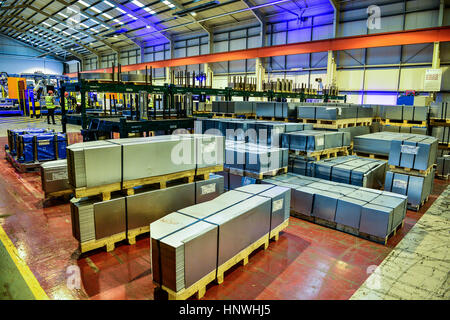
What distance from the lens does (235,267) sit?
332 cm

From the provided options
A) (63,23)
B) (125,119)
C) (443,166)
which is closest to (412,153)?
(443,166)

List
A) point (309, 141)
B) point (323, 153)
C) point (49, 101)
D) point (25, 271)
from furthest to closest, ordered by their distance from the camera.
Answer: point (49, 101)
point (323, 153)
point (309, 141)
point (25, 271)

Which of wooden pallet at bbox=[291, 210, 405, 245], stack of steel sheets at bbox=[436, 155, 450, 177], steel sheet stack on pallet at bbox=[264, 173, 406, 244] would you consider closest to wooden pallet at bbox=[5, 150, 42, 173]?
steel sheet stack on pallet at bbox=[264, 173, 406, 244]

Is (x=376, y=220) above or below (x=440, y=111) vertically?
below

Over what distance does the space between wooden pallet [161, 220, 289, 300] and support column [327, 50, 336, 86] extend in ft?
41.5

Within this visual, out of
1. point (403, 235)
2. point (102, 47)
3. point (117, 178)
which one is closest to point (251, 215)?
point (117, 178)

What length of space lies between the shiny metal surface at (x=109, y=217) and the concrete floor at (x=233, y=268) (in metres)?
0.26

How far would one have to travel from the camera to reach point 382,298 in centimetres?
282

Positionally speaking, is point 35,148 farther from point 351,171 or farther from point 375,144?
point 375,144

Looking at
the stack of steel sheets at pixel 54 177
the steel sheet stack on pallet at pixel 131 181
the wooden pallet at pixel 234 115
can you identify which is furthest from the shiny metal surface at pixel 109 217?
the wooden pallet at pixel 234 115

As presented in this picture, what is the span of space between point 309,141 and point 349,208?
173cm

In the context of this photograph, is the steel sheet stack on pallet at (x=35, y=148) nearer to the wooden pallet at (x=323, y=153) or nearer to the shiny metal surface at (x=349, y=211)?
the wooden pallet at (x=323, y=153)

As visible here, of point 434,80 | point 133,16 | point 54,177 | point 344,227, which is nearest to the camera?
point 344,227
